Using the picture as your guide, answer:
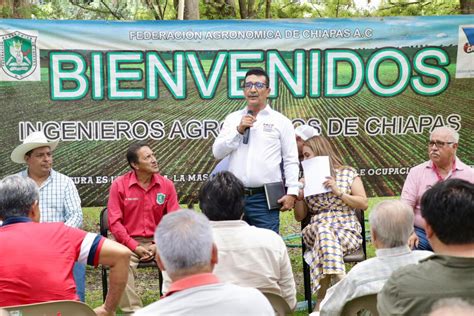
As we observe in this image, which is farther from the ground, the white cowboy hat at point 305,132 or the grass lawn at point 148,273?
the white cowboy hat at point 305,132

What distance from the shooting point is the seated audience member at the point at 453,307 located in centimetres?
186

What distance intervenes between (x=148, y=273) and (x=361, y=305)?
315 centimetres

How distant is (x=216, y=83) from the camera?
5.13m

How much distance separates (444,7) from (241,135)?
479 centimetres

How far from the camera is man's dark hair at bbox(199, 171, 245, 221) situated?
2900 mm

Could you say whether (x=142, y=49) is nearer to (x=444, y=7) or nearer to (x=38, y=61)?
(x=38, y=61)

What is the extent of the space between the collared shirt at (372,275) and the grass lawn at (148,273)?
2.42m

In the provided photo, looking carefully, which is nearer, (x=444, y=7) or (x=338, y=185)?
(x=338, y=185)

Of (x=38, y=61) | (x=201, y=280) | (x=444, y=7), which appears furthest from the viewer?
(x=444, y=7)

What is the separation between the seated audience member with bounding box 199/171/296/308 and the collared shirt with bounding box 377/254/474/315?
940 millimetres

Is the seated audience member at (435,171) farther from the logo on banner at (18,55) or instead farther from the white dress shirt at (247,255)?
the logo on banner at (18,55)

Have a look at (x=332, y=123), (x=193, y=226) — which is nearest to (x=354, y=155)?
(x=332, y=123)

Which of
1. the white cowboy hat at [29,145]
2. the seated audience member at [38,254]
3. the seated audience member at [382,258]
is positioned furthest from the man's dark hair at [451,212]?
the white cowboy hat at [29,145]

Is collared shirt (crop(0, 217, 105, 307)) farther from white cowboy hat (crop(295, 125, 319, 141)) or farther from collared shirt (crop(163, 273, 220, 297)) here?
white cowboy hat (crop(295, 125, 319, 141))
